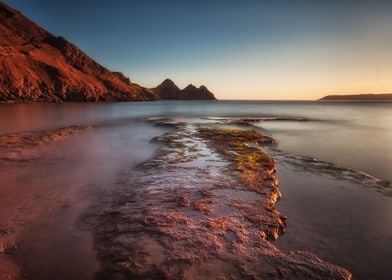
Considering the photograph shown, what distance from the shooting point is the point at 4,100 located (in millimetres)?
81750

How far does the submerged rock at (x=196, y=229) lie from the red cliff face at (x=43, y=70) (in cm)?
9030

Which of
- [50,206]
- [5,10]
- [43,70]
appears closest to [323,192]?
[50,206]

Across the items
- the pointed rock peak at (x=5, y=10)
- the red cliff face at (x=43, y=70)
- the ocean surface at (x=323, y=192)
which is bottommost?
the ocean surface at (x=323, y=192)

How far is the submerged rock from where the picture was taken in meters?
4.64

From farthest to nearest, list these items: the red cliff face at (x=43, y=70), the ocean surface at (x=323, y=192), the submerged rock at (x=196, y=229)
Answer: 1. the red cliff face at (x=43, y=70)
2. the ocean surface at (x=323, y=192)
3. the submerged rock at (x=196, y=229)

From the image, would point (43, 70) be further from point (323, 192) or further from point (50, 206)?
point (323, 192)

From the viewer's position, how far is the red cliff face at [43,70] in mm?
92294

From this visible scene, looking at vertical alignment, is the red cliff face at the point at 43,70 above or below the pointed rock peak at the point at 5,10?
below

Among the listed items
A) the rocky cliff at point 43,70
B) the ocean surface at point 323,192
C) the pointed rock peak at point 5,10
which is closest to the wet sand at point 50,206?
the ocean surface at point 323,192

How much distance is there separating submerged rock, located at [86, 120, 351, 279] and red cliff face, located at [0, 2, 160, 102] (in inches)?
3555

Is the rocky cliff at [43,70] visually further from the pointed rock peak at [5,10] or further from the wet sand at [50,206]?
the wet sand at [50,206]

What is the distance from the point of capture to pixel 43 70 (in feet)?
367

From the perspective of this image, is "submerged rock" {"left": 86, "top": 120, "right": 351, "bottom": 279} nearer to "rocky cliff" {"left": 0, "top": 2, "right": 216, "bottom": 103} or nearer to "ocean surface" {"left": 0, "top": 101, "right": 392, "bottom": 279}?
"ocean surface" {"left": 0, "top": 101, "right": 392, "bottom": 279}

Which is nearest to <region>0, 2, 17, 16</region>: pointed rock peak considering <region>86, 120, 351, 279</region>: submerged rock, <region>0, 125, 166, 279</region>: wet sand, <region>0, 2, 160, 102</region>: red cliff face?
<region>0, 2, 160, 102</region>: red cliff face
